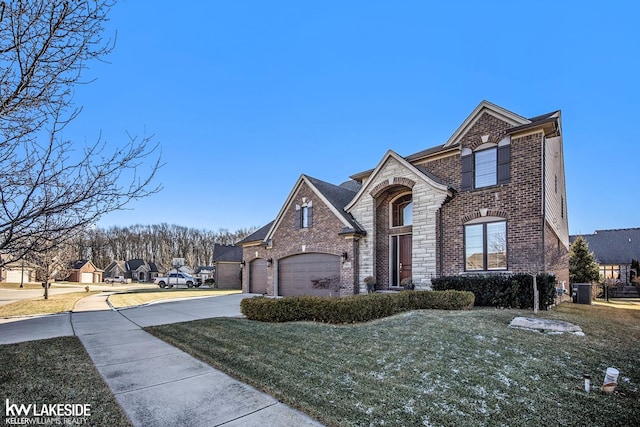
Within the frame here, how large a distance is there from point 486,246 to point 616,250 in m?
27.9

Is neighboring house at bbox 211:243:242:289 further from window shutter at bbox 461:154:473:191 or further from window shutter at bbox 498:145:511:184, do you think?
window shutter at bbox 498:145:511:184

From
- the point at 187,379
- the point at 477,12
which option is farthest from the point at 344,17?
the point at 187,379

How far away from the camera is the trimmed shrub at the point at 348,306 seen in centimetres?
891

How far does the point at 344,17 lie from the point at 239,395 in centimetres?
1410

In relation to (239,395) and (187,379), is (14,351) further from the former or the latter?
(239,395)

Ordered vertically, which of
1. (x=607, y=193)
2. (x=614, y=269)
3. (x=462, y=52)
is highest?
(x=462, y=52)

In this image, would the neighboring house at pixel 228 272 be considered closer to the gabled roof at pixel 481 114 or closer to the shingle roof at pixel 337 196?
the shingle roof at pixel 337 196

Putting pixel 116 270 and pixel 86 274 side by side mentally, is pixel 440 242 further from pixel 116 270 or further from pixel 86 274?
pixel 116 270

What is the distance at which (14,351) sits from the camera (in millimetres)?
6367

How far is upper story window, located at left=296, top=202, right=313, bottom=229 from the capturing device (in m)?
17.8

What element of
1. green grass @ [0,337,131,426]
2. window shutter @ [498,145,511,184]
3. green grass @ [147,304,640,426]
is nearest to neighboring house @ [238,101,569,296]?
window shutter @ [498,145,511,184]

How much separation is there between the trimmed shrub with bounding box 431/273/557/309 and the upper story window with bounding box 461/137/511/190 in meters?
3.69

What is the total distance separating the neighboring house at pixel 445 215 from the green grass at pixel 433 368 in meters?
4.68

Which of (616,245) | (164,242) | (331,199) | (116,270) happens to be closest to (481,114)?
(331,199)
